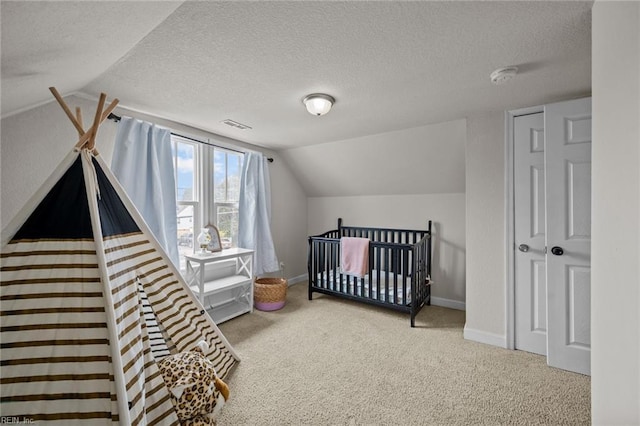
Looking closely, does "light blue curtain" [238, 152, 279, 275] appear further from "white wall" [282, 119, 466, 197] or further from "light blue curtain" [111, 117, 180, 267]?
"light blue curtain" [111, 117, 180, 267]

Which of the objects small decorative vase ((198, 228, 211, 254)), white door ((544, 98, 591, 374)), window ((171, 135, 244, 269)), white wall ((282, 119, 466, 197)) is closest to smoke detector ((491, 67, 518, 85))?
white door ((544, 98, 591, 374))

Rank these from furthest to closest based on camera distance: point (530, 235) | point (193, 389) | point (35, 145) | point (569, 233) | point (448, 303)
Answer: point (448, 303)
point (530, 235)
point (569, 233)
point (35, 145)
point (193, 389)

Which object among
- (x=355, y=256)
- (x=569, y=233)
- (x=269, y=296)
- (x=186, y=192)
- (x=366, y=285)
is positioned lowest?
(x=269, y=296)

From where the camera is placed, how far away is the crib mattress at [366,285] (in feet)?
9.65

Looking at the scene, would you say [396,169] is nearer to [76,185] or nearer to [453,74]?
[453,74]

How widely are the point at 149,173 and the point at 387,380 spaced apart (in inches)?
103

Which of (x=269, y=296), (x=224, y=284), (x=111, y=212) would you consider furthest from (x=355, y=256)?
(x=111, y=212)

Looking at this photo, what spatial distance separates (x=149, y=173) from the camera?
7.91ft

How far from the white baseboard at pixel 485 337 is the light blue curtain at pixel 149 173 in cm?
286

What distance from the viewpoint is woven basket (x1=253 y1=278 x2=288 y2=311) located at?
10.3 feet

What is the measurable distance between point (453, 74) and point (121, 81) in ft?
7.26

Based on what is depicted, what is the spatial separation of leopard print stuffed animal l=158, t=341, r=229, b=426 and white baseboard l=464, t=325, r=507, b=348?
214cm

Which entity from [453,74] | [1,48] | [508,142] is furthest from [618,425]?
[1,48]

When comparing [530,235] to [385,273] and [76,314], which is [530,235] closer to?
[385,273]
